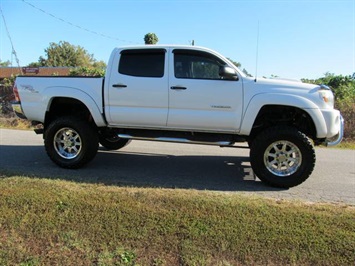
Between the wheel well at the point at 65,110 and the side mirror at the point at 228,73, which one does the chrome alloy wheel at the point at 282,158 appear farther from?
the wheel well at the point at 65,110

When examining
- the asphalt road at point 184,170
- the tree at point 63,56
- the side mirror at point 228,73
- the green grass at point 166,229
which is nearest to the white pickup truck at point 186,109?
the side mirror at point 228,73

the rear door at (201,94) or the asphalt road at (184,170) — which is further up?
the rear door at (201,94)

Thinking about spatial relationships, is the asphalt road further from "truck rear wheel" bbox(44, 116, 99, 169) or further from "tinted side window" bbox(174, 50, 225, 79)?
"tinted side window" bbox(174, 50, 225, 79)

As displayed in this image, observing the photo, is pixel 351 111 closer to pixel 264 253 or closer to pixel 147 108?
pixel 147 108

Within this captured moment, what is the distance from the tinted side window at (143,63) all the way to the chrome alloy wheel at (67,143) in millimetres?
1459

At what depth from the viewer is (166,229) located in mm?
4047

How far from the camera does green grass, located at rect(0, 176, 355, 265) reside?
369 cm

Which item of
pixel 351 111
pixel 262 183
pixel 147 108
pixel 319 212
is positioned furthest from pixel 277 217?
pixel 351 111

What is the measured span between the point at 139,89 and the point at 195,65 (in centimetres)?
102

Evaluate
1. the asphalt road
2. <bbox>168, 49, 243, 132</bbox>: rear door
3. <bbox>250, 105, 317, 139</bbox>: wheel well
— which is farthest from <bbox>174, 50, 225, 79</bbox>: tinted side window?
the asphalt road

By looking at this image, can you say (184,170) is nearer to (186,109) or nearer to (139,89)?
(186,109)

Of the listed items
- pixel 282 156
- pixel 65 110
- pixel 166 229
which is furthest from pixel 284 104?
pixel 65 110

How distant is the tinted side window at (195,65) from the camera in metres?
5.96

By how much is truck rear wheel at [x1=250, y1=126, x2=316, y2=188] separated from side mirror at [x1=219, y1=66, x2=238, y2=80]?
40.1 inches
